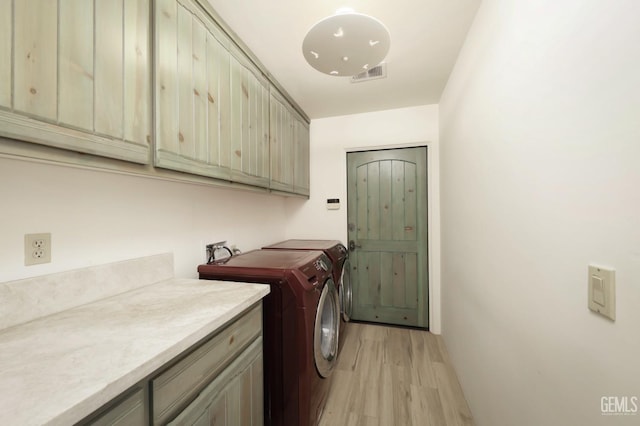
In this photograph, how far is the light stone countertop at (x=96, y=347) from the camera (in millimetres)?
477

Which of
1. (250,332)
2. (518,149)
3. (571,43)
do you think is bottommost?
(250,332)

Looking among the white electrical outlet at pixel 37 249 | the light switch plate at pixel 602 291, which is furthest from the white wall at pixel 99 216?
Result: the light switch plate at pixel 602 291

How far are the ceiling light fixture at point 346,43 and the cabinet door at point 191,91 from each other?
1.65 feet

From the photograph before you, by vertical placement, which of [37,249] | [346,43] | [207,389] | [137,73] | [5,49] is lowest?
[207,389]

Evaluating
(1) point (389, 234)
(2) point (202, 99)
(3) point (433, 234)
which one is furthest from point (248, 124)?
(3) point (433, 234)

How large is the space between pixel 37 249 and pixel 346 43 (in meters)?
1.55

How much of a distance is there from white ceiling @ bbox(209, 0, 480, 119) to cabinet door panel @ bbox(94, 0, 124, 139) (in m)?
0.71

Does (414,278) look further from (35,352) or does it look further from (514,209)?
(35,352)

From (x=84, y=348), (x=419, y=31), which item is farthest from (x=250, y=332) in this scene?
(x=419, y=31)

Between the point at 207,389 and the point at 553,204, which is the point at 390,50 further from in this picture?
the point at 207,389

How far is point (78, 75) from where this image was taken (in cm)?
74

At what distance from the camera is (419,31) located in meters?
1.57

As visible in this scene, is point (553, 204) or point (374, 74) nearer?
point (553, 204)

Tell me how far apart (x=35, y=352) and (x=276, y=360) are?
946 mm
